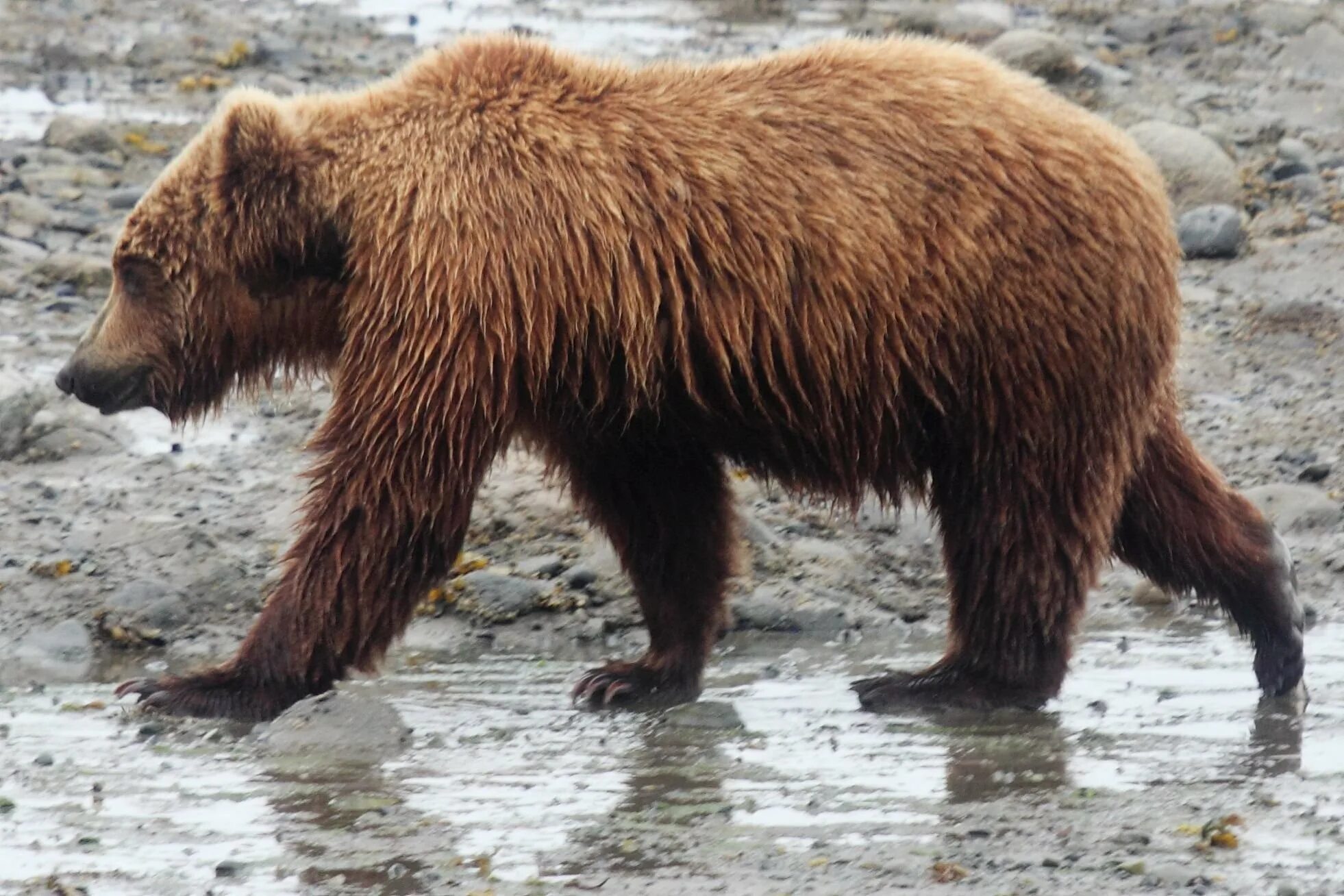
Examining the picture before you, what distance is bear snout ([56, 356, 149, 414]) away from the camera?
602 cm

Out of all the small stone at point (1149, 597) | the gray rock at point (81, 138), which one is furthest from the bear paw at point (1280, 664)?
the gray rock at point (81, 138)

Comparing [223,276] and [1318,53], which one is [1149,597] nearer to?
[223,276]

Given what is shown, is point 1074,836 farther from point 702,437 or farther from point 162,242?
point 162,242

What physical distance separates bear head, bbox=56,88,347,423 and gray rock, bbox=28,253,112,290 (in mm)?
3869

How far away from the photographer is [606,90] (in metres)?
5.78

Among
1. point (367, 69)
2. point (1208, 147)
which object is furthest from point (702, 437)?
point (367, 69)

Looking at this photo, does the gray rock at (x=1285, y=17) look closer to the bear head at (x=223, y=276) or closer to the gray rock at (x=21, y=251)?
the gray rock at (x=21, y=251)

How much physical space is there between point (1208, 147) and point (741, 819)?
682 cm

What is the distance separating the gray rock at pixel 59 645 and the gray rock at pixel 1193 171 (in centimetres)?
597

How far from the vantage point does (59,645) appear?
654 cm

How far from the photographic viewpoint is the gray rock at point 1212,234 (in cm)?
1016

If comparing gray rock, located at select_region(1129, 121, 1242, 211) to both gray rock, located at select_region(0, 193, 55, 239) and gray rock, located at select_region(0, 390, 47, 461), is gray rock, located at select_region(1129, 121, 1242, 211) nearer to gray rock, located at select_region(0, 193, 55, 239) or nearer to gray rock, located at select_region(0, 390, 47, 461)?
gray rock, located at select_region(0, 193, 55, 239)

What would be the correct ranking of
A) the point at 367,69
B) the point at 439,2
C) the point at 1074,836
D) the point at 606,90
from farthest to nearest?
the point at 439,2 < the point at 367,69 < the point at 606,90 < the point at 1074,836

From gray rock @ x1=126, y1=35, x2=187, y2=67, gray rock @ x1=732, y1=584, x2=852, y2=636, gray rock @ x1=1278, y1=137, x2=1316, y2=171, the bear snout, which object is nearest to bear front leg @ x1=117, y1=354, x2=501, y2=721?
the bear snout
